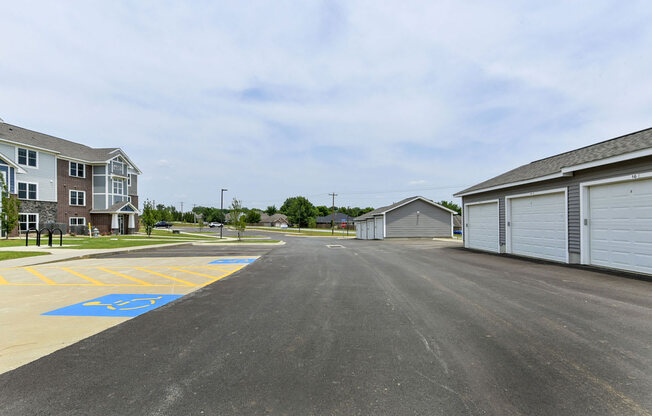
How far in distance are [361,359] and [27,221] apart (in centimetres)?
3616

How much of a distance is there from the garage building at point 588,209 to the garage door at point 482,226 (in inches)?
12.3

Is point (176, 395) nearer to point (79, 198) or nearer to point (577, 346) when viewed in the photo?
point (577, 346)

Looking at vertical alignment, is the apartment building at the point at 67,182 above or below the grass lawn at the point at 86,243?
above

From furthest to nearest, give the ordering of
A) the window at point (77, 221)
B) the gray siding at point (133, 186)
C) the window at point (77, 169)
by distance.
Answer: the gray siding at point (133, 186) < the window at point (77, 169) < the window at point (77, 221)

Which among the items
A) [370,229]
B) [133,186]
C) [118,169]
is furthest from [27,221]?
[370,229]

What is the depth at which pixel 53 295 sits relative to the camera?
6.92 meters

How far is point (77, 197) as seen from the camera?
105 ft

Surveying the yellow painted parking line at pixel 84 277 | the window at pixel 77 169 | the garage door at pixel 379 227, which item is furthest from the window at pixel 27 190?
the garage door at pixel 379 227

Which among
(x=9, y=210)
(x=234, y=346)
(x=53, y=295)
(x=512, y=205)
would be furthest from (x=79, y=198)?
(x=512, y=205)

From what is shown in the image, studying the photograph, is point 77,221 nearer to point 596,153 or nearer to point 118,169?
point 118,169

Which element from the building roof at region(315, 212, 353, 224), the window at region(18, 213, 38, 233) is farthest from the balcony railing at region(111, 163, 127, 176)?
the building roof at region(315, 212, 353, 224)

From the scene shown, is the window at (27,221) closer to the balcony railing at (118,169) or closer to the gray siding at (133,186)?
the balcony railing at (118,169)

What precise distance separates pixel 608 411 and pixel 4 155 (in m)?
38.3

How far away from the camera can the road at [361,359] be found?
2.75 m
